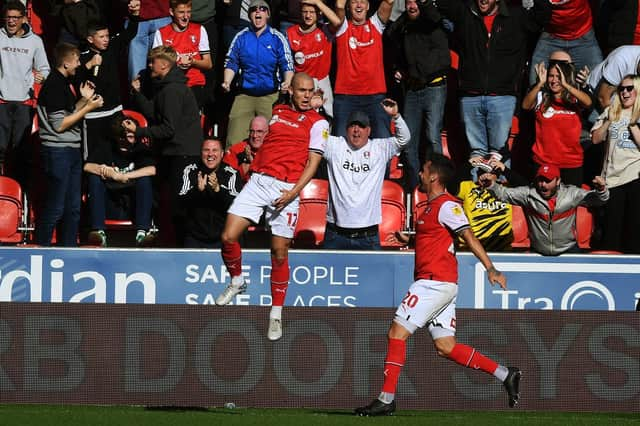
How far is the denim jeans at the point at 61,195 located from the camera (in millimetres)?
12836

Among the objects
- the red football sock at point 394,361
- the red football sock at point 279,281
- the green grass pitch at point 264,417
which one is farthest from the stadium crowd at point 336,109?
the red football sock at point 394,361

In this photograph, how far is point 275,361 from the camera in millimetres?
10375

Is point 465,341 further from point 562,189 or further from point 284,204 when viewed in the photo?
point 562,189

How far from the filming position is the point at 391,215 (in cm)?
1341

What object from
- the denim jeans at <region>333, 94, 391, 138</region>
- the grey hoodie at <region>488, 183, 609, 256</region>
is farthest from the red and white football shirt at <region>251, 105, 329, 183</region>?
the denim jeans at <region>333, 94, 391, 138</region>

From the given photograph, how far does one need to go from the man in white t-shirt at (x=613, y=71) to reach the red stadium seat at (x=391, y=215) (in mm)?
2555

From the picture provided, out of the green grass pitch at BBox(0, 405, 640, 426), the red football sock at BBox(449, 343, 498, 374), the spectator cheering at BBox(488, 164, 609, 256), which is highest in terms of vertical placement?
the spectator cheering at BBox(488, 164, 609, 256)

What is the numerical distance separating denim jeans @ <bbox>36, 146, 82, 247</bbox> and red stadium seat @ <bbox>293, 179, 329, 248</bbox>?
2.32 metres

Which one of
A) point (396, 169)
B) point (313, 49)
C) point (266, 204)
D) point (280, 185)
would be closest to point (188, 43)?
point (313, 49)

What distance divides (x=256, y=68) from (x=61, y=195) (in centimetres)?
266

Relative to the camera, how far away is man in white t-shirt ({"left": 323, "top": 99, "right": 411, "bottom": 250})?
488 inches

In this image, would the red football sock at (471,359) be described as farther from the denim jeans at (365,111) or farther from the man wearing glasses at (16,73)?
the man wearing glasses at (16,73)

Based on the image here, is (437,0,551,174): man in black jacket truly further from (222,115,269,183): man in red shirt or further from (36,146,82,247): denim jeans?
(36,146,82,247): denim jeans

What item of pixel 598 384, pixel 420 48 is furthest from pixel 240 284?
pixel 420 48
